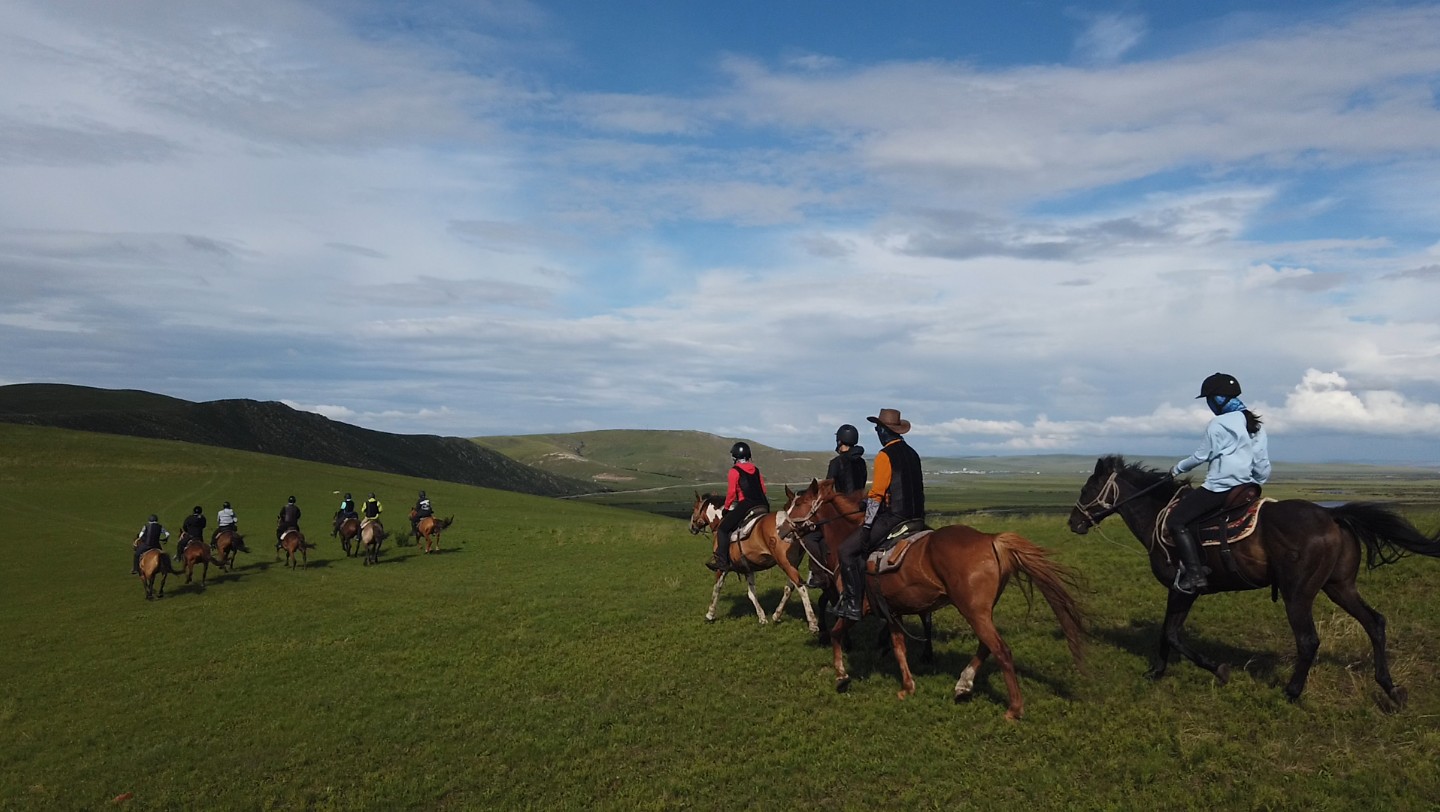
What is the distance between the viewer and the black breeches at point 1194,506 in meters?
10.5

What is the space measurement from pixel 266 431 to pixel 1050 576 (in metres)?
147

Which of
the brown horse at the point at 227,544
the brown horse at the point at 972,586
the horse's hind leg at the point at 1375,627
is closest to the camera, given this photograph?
the horse's hind leg at the point at 1375,627

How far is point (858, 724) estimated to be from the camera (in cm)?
1014

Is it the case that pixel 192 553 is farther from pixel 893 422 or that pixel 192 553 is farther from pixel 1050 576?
pixel 1050 576

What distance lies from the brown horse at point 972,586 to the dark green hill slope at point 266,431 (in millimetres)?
104634

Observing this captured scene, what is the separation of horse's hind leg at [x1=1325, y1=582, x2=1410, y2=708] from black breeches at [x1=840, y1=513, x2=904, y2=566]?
5.30 metres

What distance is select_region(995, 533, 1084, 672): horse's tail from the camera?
31.1 ft

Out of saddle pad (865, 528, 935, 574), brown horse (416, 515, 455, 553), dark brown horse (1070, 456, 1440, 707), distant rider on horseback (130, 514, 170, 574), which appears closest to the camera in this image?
dark brown horse (1070, 456, 1440, 707)

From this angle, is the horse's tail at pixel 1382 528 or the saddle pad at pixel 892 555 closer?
the horse's tail at pixel 1382 528

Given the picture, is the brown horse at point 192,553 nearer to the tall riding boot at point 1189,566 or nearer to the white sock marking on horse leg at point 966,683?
the white sock marking on horse leg at point 966,683

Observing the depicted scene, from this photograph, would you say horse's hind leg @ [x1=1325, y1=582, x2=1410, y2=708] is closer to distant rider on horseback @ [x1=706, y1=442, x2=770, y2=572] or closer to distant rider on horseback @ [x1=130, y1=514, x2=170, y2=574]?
distant rider on horseback @ [x1=706, y1=442, x2=770, y2=572]

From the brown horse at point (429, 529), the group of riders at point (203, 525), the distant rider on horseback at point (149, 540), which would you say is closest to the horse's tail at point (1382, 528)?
the group of riders at point (203, 525)

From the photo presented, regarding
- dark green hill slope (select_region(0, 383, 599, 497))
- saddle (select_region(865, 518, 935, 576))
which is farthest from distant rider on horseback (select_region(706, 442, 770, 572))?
dark green hill slope (select_region(0, 383, 599, 497))

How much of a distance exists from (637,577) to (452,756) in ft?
42.5
